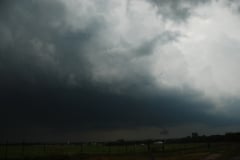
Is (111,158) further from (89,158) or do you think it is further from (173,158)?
(173,158)

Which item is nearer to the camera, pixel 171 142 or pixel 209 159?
pixel 209 159

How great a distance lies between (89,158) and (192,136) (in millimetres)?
93213

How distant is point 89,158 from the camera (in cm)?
5284

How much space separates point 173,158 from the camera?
52062 millimetres

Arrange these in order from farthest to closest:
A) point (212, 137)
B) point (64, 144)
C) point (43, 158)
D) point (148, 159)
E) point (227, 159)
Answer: point (64, 144) < point (212, 137) < point (43, 158) < point (148, 159) < point (227, 159)

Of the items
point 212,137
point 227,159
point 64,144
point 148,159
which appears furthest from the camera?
point 64,144

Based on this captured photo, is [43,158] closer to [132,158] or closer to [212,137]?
[132,158]

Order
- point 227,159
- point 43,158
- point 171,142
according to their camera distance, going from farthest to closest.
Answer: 1. point 171,142
2. point 43,158
3. point 227,159

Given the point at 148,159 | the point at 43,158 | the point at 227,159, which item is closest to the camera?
the point at 227,159

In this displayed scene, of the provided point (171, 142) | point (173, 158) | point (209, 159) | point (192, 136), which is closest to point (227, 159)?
point (209, 159)

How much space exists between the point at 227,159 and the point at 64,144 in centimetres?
9552

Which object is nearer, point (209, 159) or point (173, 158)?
point (209, 159)

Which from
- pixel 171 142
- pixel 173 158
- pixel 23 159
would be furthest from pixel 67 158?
pixel 171 142

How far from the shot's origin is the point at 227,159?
46.6 metres
